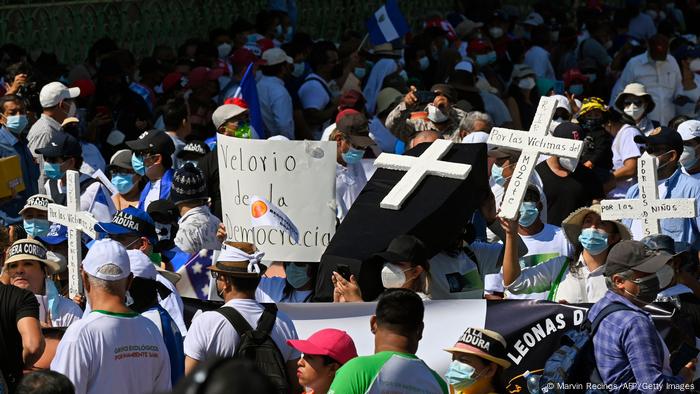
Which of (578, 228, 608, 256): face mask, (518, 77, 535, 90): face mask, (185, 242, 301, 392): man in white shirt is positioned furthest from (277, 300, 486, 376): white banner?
(518, 77, 535, 90): face mask

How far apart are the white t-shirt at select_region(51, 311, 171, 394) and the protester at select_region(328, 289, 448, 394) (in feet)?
3.29

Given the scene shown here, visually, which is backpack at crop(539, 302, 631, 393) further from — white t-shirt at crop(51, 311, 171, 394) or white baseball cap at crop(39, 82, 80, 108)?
white baseball cap at crop(39, 82, 80, 108)

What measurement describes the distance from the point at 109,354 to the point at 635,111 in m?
7.90

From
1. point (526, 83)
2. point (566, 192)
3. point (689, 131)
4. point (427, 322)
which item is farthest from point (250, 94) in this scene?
point (526, 83)

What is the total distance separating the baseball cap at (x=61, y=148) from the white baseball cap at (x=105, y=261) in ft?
14.4

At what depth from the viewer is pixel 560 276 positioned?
853cm

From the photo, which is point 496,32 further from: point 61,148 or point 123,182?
point 61,148

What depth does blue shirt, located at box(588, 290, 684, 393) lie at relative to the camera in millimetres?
6332

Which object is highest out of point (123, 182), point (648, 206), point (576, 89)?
point (648, 206)

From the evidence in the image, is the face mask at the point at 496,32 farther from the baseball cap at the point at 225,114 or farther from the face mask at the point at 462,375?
the face mask at the point at 462,375

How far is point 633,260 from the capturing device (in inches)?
264

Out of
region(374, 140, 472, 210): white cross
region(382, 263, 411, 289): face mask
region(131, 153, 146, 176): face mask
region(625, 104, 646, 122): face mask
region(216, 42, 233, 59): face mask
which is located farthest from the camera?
region(216, 42, 233, 59): face mask

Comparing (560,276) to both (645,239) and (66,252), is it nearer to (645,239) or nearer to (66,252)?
(645,239)

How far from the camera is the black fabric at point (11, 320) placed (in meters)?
6.86
